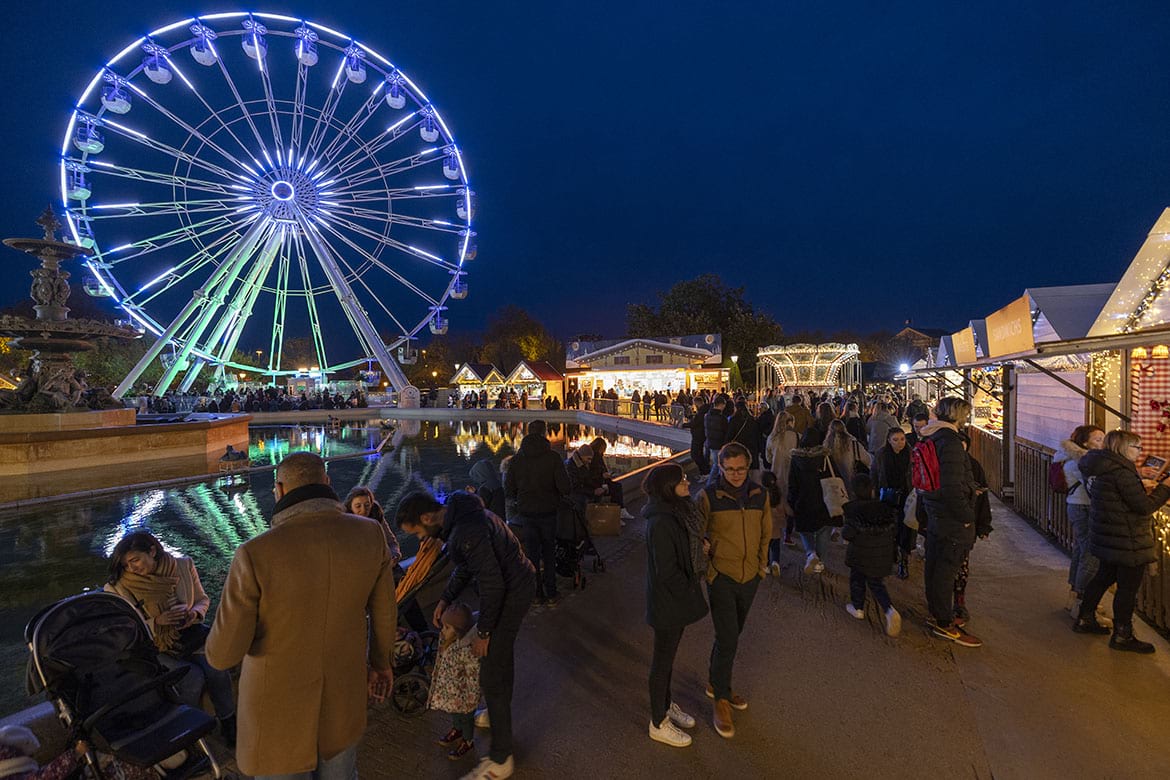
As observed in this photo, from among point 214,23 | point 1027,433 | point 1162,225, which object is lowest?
point 1027,433

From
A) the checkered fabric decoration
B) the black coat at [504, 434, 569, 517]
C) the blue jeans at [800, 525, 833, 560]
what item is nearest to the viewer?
the black coat at [504, 434, 569, 517]

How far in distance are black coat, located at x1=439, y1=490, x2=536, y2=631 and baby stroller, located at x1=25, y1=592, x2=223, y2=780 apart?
1.23 meters

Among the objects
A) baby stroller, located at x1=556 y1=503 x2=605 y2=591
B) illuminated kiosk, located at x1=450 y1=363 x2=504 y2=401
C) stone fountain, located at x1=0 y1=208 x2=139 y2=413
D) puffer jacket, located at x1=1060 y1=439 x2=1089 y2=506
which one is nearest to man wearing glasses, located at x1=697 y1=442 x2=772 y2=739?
baby stroller, located at x1=556 y1=503 x2=605 y2=591

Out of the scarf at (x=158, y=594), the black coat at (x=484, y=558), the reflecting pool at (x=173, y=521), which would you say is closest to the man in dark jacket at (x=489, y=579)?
the black coat at (x=484, y=558)

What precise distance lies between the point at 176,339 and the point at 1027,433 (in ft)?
128

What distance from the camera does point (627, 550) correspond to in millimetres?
6711

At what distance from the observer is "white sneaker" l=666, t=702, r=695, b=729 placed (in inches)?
131

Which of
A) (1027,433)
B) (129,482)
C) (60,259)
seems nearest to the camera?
(1027,433)

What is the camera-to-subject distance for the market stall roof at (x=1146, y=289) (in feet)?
21.1

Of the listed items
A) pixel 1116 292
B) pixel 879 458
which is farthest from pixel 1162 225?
pixel 879 458

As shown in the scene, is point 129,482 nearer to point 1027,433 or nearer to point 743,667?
point 743,667

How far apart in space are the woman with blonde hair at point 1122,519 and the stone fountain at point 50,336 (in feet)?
66.6

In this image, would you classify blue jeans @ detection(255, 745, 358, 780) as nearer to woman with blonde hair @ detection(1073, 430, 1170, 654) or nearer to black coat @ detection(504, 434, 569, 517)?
black coat @ detection(504, 434, 569, 517)

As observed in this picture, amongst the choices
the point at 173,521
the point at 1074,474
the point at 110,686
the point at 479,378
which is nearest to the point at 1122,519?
the point at 1074,474
